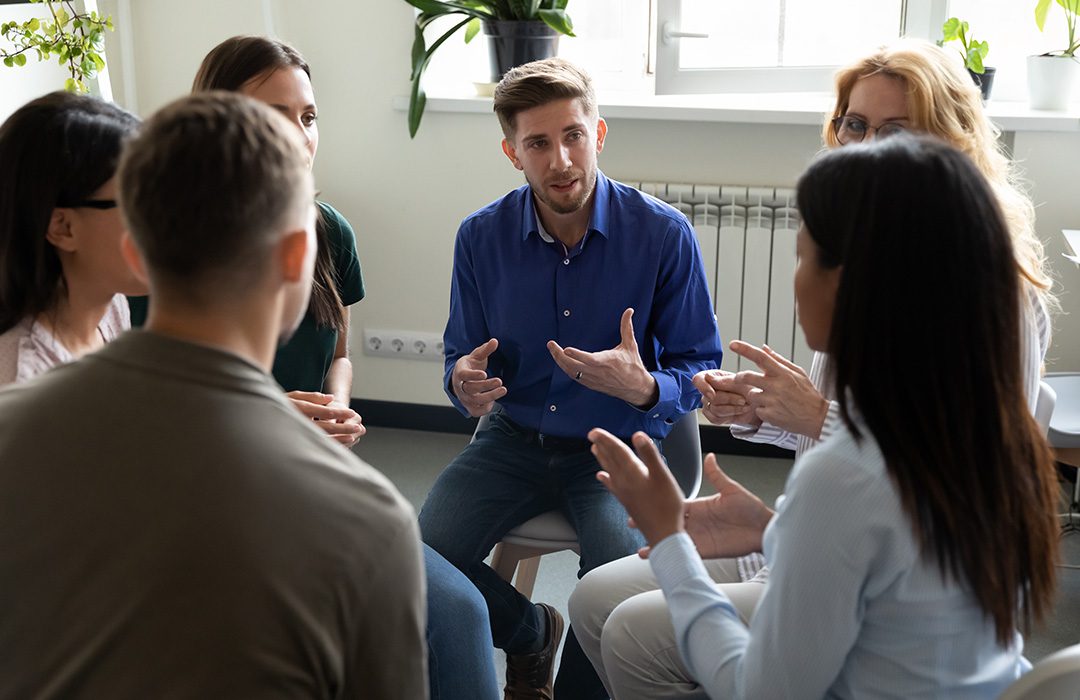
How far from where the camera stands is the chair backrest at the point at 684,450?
2193 mm

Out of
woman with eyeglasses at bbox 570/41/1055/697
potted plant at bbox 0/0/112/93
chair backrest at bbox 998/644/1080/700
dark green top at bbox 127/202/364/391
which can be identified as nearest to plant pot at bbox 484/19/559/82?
potted plant at bbox 0/0/112/93

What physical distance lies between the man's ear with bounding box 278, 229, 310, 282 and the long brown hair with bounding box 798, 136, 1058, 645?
21.8 inches

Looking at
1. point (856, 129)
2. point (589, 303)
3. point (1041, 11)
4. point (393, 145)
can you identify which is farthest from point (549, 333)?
point (1041, 11)

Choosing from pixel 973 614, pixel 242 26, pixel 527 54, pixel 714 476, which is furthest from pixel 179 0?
pixel 973 614

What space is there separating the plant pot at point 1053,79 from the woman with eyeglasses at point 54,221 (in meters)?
2.71

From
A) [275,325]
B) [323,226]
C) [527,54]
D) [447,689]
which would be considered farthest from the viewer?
[527,54]

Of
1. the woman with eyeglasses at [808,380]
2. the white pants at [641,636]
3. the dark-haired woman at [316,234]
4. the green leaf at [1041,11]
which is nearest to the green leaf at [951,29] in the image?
the green leaf at [1041,11]

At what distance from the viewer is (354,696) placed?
1.00 m

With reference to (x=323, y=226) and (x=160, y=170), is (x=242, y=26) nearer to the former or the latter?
(x=323, y=226)

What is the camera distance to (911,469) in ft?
3.60

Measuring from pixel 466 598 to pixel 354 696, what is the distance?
815 millimetres

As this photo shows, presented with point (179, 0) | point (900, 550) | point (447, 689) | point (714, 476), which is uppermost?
point (179, 0)

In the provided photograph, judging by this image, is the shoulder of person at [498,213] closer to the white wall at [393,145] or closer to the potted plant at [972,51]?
the white wall at [393,145]

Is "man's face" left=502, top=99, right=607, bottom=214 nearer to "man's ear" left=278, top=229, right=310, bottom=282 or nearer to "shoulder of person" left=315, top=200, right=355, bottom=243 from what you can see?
"shoulder of person" left=315, top=200, right=355, bottom=243
